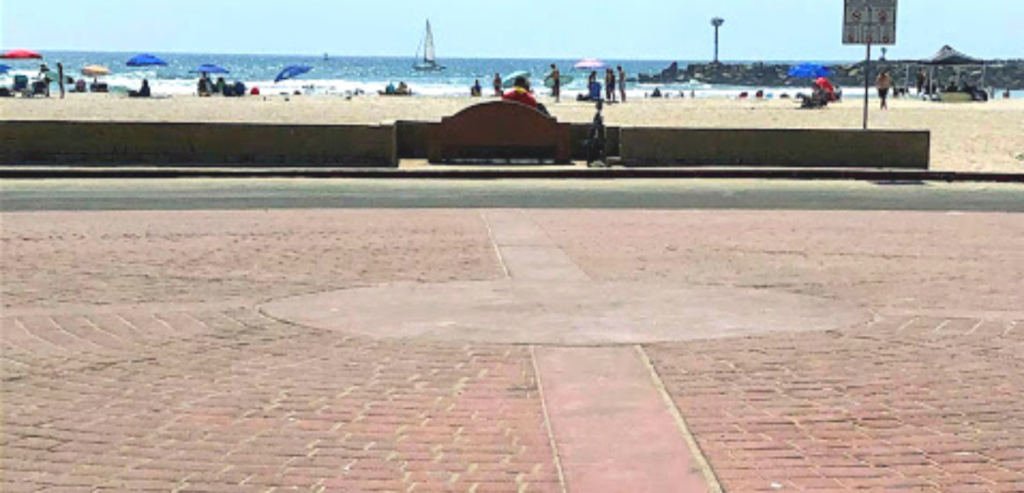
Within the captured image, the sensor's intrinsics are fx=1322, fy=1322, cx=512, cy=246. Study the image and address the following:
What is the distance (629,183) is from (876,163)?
4.71m

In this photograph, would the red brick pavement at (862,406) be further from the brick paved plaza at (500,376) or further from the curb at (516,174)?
the curb at (516,174)

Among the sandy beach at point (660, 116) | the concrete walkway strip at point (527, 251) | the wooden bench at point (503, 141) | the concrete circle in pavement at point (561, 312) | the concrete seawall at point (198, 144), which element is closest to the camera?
the concrete circle in pavement at point (561, 312)

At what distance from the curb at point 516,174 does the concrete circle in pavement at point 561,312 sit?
405 inches

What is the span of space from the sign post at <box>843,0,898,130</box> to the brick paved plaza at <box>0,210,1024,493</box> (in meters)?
11.2

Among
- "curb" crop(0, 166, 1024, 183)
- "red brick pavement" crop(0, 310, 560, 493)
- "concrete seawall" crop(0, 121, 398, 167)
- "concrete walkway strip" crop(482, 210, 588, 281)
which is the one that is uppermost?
"concrete seawall" crop(0, 121, 398, 167)

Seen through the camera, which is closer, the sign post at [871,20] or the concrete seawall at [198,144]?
the concrete seawall at [198,144]

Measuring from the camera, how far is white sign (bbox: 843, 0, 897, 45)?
22.5 metres

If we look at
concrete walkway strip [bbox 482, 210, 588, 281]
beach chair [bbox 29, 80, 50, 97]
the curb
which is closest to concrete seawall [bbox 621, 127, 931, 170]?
the curb

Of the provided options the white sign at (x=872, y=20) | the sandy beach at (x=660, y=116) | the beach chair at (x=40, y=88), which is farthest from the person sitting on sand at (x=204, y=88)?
the white sign at (x=872, y=20)

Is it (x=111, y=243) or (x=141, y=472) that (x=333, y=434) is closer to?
(x=141, y=472)

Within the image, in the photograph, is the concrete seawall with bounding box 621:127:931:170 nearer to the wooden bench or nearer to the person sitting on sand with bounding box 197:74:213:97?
the wooden bench

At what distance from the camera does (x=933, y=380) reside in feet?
22.5

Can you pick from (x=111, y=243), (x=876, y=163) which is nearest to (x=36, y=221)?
(x=111, y=243)

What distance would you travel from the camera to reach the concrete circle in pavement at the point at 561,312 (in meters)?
8.04
